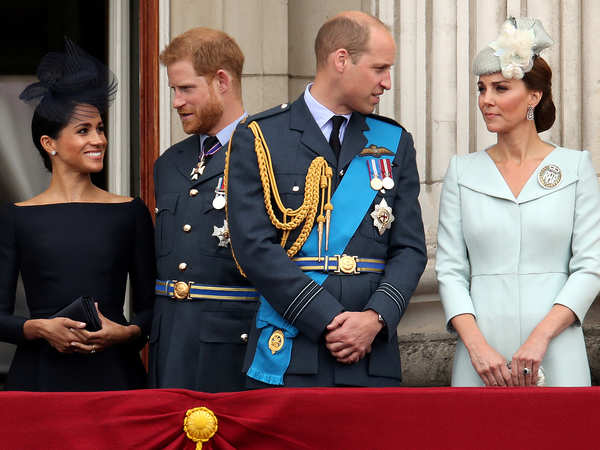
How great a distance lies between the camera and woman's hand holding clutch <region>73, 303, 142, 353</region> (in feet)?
12.1

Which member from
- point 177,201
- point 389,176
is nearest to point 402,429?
point 389,176

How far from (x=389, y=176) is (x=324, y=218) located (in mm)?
245

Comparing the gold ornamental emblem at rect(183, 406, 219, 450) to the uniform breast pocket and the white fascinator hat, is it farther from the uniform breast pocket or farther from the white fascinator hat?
the white fascinator hat

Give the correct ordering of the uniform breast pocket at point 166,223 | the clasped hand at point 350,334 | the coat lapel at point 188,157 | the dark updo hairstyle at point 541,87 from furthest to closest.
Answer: the coat lapel at point 188,157 < the uniform breast pocket at point 166,223 < the dark updo hairstyle at point 541,87 < the clasped hand at point 350,334

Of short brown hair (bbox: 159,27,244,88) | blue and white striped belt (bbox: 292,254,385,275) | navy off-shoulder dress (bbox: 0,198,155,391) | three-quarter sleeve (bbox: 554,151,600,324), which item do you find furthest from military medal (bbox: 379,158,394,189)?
navy off-shoulder dress (bbox: 0,198,155,391)

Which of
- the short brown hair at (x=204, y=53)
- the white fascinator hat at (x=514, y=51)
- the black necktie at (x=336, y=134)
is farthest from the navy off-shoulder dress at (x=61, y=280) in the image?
the white fascinator hat at (x=514, y=51)

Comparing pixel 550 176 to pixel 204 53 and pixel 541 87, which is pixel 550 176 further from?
pixel 204 53

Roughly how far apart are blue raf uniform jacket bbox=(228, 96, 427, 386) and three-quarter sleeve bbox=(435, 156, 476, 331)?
0.09 meters

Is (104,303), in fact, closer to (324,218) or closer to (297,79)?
(324,218)

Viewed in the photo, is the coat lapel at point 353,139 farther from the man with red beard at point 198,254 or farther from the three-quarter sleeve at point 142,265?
the three-quarter sleeve at point 142,265

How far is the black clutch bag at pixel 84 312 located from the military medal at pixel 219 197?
508 mm

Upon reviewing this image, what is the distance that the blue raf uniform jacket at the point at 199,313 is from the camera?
12.3 ft

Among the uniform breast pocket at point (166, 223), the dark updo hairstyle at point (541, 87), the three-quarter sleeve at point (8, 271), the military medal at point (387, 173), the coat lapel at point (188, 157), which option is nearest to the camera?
the military medal at point (387, 173)

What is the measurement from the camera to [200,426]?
2832mm
